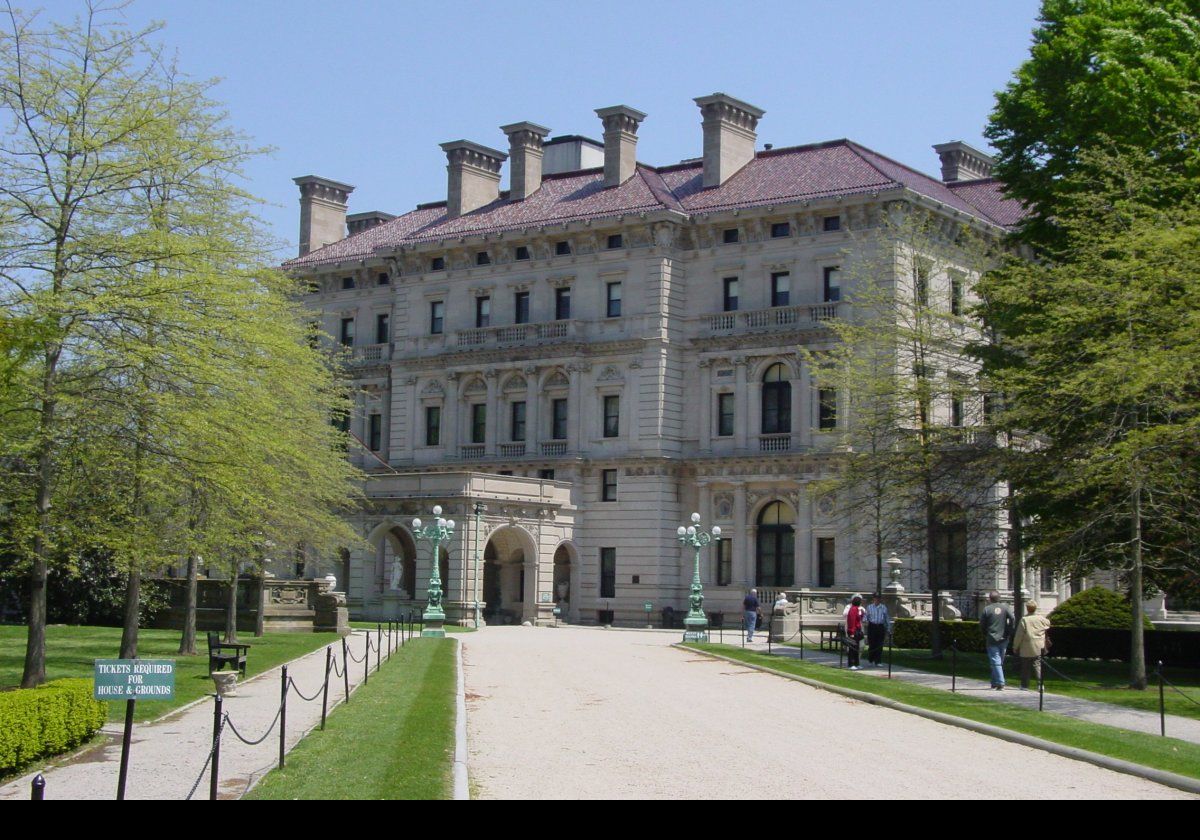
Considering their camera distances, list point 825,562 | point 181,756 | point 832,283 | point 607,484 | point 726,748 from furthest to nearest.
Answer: point 607,484, point 832,283, point 825,562, point 726,748, point 181,756

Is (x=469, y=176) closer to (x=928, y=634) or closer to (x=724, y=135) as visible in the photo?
(x=724, y=135)

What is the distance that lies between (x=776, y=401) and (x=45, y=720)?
48631 millimetres

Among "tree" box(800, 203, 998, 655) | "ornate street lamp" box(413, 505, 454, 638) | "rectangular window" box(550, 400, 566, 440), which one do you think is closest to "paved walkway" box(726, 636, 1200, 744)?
"tree" box(800, 203, 998, 655)

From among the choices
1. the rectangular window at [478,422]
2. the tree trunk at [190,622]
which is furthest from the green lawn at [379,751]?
the rectangular window at [478,422]

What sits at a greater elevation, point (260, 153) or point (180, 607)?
point (260, 153)

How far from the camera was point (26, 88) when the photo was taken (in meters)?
25.0

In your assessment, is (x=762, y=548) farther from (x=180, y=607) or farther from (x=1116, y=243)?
(x=1116, y=243)

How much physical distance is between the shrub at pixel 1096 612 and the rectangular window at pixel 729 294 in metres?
28.5

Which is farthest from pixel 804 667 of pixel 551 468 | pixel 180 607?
pixel 551 468

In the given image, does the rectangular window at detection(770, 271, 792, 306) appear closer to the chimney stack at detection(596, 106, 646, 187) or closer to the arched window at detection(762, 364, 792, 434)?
the arched window at detection(762, 364, 792, 434)

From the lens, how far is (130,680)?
48.5 feet

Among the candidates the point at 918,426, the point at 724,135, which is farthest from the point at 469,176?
the point at 918,426

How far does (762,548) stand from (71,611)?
2747cm

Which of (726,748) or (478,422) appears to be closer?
(726,748)
